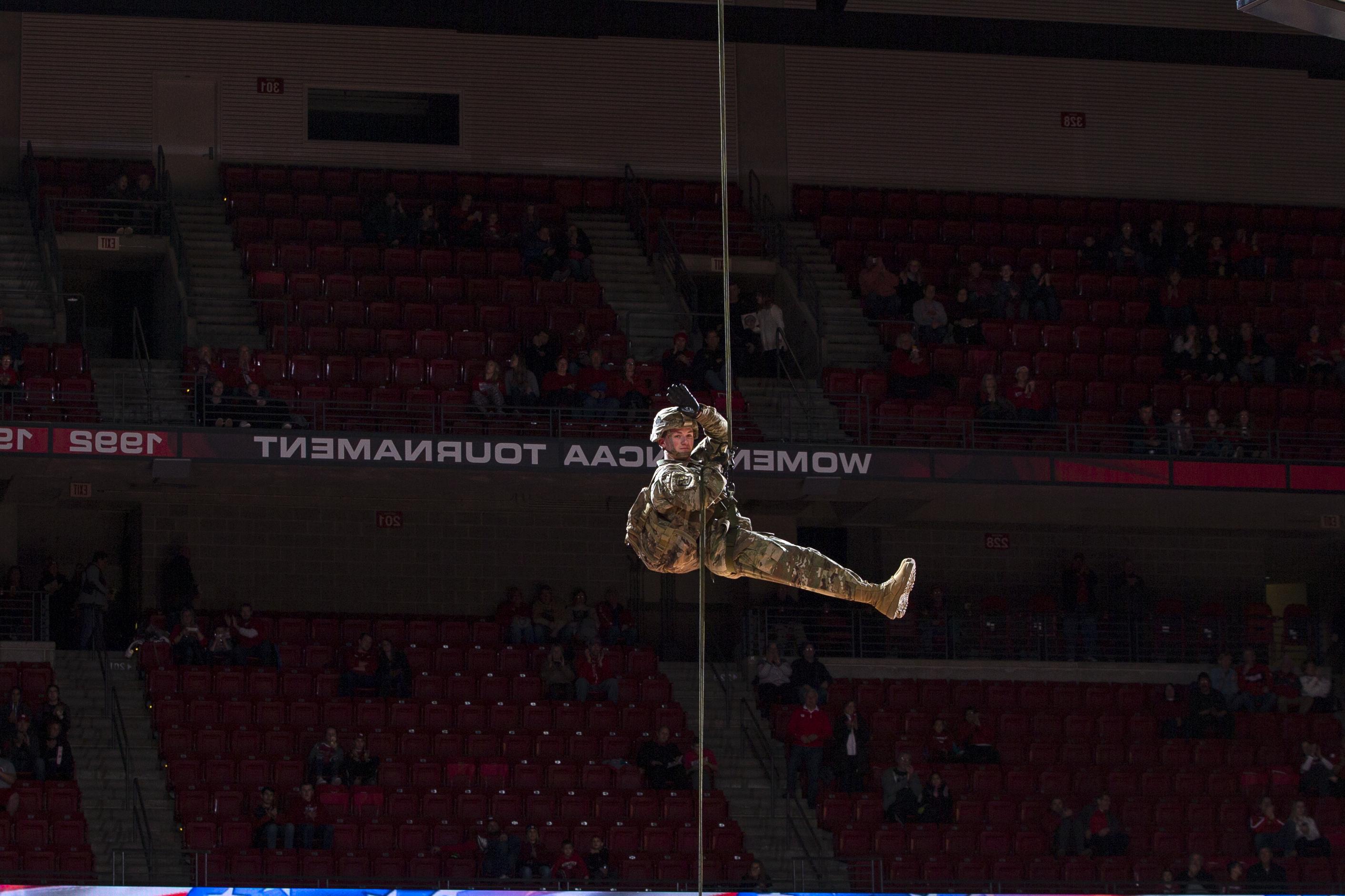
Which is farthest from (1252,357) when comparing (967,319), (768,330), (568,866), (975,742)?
(568,866)

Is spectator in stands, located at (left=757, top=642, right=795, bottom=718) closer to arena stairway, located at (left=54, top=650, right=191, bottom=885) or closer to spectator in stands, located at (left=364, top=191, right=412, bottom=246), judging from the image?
arena stairway, located at (left=54, top=650, right=191, bottom=885)

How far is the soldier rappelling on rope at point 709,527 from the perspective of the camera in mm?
7938

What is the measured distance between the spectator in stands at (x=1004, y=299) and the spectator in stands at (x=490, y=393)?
232 inches

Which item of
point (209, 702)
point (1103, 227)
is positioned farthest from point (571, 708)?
point (1103, 227)

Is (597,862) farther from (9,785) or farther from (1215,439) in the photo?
(1215,439)

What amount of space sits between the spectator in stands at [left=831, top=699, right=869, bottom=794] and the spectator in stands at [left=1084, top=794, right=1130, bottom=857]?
2.02 metres

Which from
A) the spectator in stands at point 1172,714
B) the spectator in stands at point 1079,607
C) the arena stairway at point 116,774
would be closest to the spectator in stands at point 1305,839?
the spectator in stands at point 1172,714

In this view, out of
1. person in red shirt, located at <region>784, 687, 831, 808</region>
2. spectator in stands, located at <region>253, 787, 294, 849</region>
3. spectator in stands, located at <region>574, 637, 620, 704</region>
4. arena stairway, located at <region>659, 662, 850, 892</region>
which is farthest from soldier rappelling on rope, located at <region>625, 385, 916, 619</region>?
spectator in stands, located at <region>574, 637, 620, 704</region>

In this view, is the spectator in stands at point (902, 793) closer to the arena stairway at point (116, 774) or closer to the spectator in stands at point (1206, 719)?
the spectator in stands at point (1206, 719)

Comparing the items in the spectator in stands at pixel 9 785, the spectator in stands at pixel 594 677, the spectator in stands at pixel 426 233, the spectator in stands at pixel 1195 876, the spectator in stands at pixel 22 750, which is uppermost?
the spectator in stands at pixel 426 233

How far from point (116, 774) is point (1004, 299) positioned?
10.6 meters

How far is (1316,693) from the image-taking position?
20156 millimetres

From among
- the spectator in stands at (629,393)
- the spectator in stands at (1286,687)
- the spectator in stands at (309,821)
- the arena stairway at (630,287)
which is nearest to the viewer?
the spectator in stands at (309,821)

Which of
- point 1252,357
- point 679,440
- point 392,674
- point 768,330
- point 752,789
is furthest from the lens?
point 1252,357
